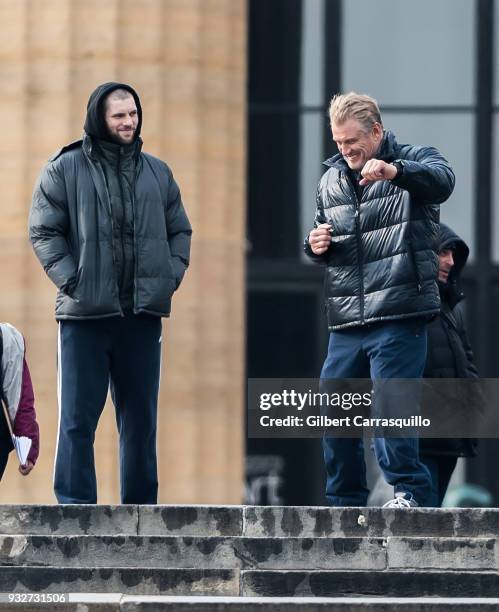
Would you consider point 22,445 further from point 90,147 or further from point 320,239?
point 320,239

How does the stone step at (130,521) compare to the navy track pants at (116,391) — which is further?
the navy track pants at (116,391)

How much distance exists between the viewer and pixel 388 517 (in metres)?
7.61

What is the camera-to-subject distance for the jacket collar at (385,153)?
855cm

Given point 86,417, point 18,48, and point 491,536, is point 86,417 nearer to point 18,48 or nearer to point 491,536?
point 491,536

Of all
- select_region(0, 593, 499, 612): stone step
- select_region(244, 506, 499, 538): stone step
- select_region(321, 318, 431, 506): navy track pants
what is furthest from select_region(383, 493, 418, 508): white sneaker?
select_region(0, 593, 499, 612): stone step

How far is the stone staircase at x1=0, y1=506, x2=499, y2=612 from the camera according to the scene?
7.13m

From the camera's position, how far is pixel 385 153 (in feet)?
28.1

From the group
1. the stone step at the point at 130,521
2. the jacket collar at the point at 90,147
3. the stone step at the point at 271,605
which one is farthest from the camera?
the jacket collar at the point at 90,147

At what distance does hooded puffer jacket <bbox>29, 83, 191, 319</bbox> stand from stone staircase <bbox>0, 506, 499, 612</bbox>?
1.07 metres

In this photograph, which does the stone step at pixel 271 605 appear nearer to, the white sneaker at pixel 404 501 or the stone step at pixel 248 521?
the stone step at pixel 248 521

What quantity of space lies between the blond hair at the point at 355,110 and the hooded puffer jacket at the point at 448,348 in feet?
2.81

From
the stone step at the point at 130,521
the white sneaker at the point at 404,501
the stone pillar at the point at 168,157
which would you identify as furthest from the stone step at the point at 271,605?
the stone pillar at the point at 168,157

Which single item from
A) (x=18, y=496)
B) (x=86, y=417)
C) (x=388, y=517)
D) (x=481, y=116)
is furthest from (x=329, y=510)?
(x=481, y=116)

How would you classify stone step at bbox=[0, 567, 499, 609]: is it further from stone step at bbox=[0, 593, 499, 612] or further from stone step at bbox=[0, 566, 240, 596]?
stone step at bbox=[0, 593, 499, 612]
